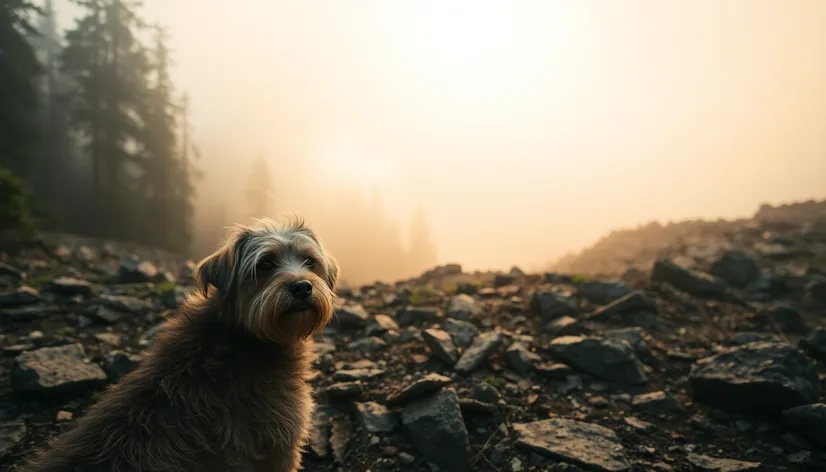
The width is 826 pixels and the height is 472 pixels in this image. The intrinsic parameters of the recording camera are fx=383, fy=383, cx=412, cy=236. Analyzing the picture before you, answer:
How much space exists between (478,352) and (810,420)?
12.5 feet

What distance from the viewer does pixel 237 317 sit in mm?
3904

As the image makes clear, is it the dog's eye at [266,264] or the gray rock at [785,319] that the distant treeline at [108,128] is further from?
the gray rock at [785,319]

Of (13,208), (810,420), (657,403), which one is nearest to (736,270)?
(810,420)

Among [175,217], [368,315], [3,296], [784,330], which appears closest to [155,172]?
[175,217]

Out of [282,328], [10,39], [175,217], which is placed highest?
[10,39]

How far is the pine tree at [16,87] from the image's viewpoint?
22.9 meters

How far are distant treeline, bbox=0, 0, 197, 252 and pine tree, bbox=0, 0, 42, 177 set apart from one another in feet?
0.18

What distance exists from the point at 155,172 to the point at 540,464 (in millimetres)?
38894

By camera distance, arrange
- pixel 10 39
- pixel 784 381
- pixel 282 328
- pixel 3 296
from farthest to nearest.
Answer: pixel 10 39
pixel 3 296
pixel 784 381
pixel 282 328

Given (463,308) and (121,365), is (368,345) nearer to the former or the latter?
(463,308)

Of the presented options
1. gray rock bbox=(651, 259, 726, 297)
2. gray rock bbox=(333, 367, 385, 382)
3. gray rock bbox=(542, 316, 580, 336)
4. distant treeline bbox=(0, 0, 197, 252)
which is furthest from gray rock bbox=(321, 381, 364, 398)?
distant treeline bbox=(0, 0, 197, 252)

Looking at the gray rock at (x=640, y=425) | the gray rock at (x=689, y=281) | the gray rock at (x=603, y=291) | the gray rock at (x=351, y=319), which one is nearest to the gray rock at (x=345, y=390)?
the gray rock at (x=351, y=319)

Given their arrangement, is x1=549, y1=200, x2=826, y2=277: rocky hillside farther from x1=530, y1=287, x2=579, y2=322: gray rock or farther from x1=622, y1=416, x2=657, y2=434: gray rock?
x1=622, y1=416, x2=657, y2=434: gray rock

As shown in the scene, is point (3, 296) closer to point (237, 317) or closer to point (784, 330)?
point (237, 317)
